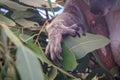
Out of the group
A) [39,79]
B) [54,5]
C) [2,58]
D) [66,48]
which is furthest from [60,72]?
[54,5]

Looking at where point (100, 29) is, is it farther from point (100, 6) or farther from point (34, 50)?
point (34, 50)

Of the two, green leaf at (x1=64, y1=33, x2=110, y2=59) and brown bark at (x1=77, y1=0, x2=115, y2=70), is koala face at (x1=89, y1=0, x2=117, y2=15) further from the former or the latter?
green leaf at (x1=64, y1=33, x2=110, y2=59)

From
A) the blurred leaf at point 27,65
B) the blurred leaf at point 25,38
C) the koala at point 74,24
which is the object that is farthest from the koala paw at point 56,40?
the blurred leaf at point 27,65

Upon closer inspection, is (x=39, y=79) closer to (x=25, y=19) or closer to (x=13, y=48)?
(x=13, y=48)

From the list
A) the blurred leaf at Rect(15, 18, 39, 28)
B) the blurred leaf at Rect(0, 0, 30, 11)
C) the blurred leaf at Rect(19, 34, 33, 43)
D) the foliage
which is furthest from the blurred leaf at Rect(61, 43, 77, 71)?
the blurred leaf at Rect(0, 0, 30, 11)

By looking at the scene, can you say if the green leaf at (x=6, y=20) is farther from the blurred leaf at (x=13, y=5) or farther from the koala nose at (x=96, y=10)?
the koala nose at (x=96, y=10)

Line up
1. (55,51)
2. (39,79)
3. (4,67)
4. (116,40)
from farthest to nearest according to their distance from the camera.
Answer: (116,40) < (55,51) < (4,67) < (39,79)

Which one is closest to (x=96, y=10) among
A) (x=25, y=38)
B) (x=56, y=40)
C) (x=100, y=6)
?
(x=100, y=6)
